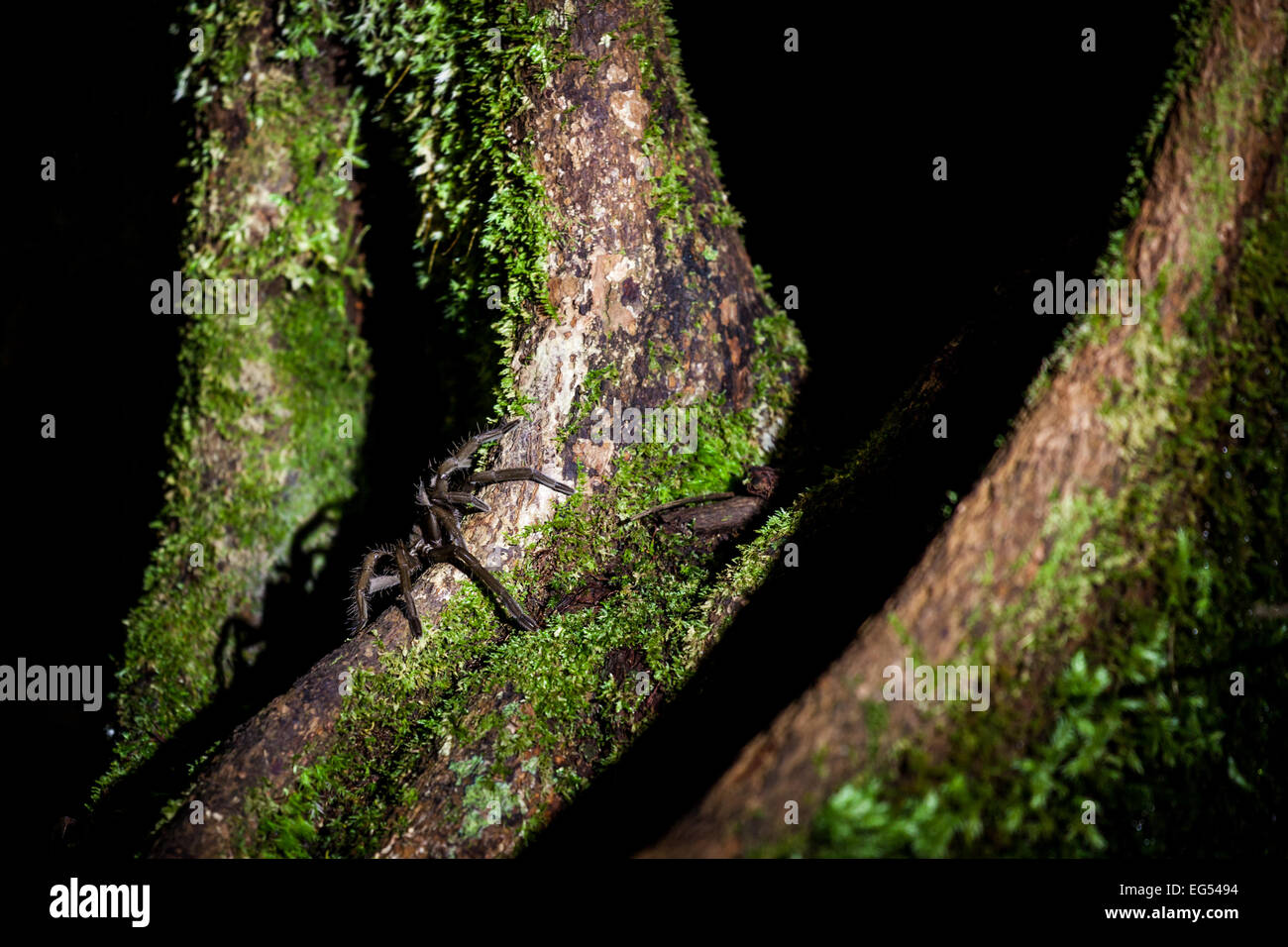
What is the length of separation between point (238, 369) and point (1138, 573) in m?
4.24

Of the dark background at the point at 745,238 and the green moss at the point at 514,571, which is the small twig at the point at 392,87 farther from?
the dark background at the point at 745,238

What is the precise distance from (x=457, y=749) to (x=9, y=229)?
6.32m

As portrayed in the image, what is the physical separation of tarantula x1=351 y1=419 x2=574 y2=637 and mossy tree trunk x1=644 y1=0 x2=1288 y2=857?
1323mm

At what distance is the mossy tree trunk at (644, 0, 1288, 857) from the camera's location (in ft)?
5.73

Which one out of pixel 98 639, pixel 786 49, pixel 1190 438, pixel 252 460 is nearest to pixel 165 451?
pixel 252 460

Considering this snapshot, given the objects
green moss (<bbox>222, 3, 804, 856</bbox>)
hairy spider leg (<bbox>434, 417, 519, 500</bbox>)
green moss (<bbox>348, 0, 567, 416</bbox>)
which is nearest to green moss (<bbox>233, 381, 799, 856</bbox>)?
green moss (<bbox>222, 3, 804, 856</bbox>)

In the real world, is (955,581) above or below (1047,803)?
above

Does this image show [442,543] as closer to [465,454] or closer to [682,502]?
[465,454]

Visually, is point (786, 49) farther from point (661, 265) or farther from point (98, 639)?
point (98, 639)

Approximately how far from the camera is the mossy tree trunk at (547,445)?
236 centimetres

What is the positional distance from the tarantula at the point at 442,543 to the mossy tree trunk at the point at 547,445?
67mm

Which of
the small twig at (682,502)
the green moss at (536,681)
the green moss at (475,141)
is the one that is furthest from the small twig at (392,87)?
the small twig at (682,502)

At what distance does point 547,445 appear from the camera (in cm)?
285

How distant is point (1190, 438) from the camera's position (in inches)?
73.7
